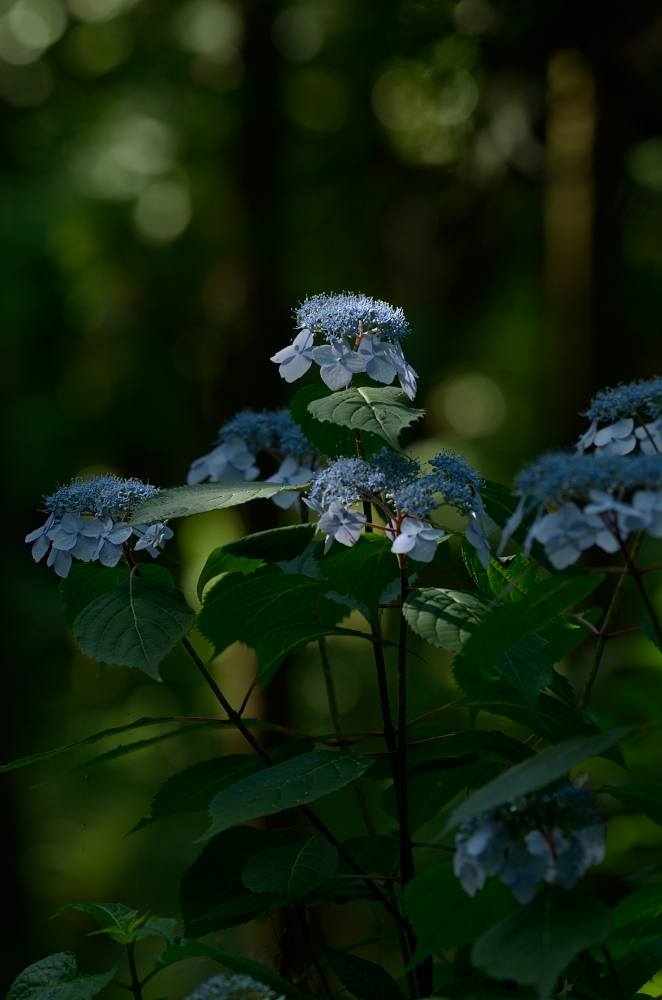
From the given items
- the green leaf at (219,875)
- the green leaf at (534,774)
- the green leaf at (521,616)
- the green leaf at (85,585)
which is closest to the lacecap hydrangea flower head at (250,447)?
the green leaf at (85,585)

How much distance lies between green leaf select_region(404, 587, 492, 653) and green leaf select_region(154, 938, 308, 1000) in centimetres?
33

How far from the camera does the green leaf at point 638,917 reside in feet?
2.44

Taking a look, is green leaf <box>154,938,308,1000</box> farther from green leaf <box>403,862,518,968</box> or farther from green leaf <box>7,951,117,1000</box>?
green leaf <box>403,862,518,968</box>

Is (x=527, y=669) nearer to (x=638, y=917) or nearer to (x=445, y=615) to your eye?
(x=445, y=615)

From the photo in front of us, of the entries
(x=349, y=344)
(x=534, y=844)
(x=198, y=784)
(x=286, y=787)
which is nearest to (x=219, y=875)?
(x=198, y=784)

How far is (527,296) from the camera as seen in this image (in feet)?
20.9

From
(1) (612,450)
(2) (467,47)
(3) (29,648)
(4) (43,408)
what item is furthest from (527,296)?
(1) (612,450)

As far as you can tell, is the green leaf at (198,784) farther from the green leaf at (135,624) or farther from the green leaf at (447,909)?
the green leaf at (447,909)

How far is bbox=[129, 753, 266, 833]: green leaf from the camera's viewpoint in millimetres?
918

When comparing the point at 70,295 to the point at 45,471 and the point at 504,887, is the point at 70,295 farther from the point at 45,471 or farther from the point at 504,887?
the point at 504,887

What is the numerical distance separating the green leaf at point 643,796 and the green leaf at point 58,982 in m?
0.47

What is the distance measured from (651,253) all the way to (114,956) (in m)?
6.54

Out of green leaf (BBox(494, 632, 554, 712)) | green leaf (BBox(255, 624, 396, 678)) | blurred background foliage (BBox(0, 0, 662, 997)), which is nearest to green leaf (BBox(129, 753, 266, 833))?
green leaf (BBox(255, 624, 396, 678))

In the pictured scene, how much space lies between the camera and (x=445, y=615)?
30.9 inches
